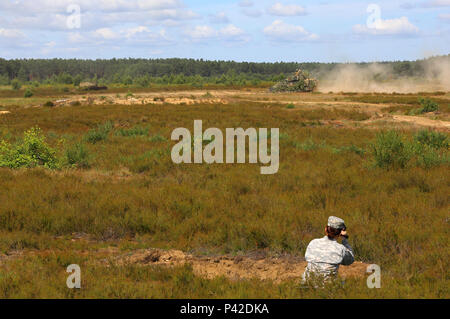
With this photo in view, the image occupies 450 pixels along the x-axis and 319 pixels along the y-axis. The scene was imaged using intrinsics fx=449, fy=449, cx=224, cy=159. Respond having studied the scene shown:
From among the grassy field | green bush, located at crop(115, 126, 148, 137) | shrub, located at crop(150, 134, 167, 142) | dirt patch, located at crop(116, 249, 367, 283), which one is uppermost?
green bush, located at crop(115, 126, 148, 137)

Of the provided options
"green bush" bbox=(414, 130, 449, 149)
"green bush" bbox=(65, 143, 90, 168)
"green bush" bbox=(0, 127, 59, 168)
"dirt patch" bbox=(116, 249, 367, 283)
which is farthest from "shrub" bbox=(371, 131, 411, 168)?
"green bush" bbox=(0, 127, 59, 168)

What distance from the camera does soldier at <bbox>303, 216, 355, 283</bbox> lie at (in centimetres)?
524

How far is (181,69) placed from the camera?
172 m

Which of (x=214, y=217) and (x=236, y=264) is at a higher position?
(x=214, y=217)

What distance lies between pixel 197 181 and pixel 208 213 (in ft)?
10.1

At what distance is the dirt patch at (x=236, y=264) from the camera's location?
647 cm

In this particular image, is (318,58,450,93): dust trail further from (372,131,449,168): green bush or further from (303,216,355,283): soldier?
(303,216,355,283): soldier

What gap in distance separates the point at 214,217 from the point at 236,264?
1928 mm

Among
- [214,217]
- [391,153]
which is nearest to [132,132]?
[391,153]

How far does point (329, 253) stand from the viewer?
17.3 ft

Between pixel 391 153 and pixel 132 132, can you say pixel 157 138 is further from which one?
pixel 391 153

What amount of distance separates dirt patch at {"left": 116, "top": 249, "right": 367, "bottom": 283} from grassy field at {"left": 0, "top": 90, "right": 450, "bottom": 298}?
246 mm

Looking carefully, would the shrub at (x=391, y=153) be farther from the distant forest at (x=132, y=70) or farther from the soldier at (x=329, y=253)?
the distant forest at (x=132, y=70)
